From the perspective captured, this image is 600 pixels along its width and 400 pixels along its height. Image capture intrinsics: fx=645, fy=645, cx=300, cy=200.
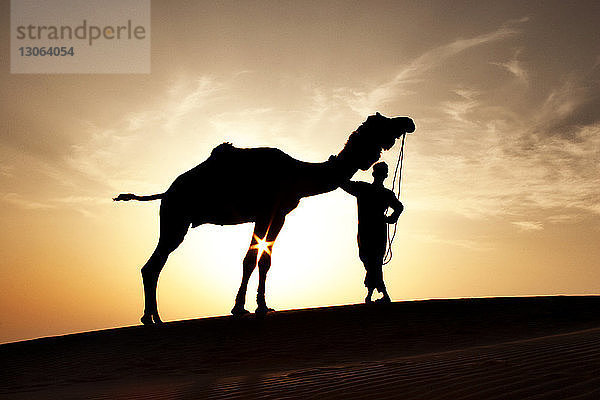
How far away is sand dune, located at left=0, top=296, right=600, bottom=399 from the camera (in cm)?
545

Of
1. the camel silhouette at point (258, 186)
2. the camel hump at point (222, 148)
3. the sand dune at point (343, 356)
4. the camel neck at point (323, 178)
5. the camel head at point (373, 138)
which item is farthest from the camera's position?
the camel hump at point (222, 148)

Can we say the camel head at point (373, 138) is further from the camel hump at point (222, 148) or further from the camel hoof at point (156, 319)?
the camel hoof at point (156, 319)

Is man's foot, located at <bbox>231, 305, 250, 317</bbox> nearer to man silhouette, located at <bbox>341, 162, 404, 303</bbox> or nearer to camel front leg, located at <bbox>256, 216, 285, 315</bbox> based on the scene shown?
camel front leg, located at <bbox>256, 216, 285, 315</bbox>

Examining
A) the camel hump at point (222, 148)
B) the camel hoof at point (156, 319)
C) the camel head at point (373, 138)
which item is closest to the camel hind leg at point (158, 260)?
the camel hoof at point (156, 319)

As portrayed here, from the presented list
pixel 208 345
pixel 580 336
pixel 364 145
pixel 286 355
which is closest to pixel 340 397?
pixel 580 336

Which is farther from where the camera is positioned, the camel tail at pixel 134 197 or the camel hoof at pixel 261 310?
the camel tail at pixel 134 197

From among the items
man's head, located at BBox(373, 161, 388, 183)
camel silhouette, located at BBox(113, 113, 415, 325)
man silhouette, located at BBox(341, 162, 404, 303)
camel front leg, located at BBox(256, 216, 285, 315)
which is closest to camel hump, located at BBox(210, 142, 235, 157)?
camel silhouette, located at BBox(113, 113, 415, 325)

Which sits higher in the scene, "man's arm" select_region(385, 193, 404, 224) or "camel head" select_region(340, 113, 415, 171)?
"camel head" select_region(340, 113, 415, 171)

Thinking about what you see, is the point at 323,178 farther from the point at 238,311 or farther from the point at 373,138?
the point at 238,311

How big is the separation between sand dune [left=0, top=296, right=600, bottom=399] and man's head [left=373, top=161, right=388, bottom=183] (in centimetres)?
265

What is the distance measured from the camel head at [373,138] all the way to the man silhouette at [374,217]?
29cm

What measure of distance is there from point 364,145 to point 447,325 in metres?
3.83

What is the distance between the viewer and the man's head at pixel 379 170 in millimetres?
12953

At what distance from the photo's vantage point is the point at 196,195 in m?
13.3
